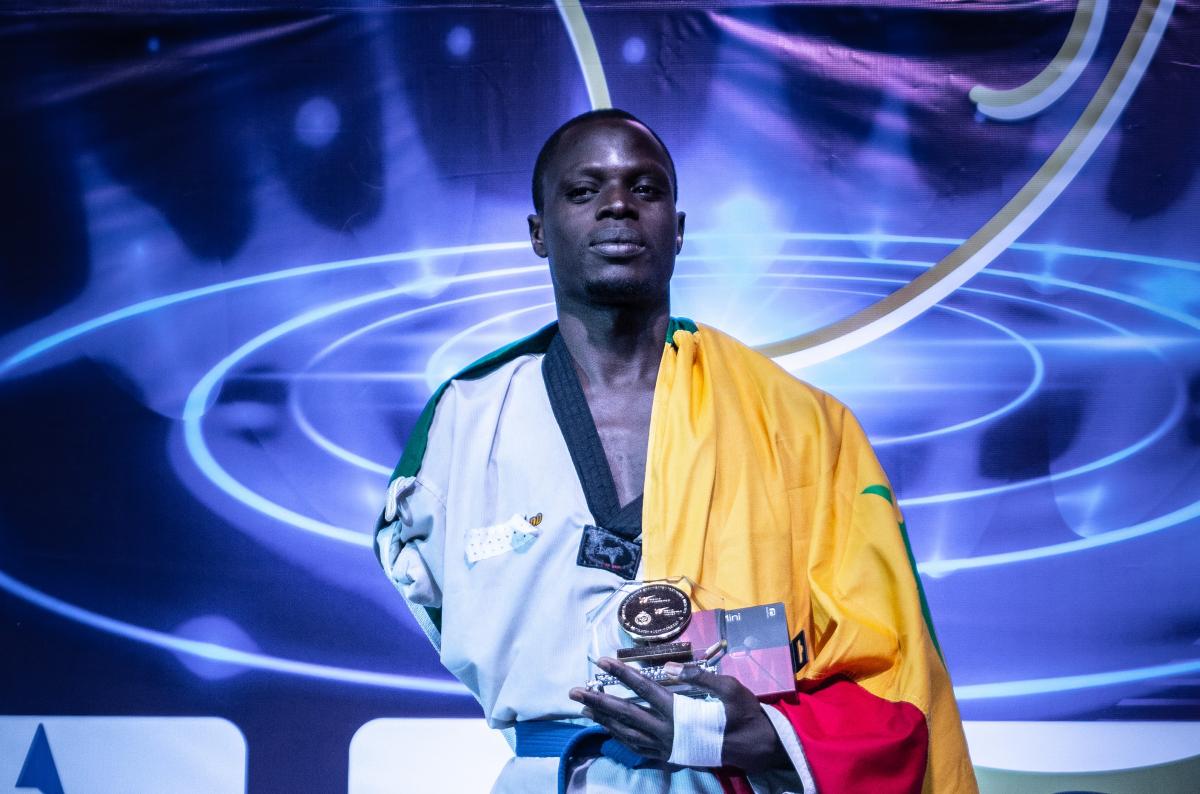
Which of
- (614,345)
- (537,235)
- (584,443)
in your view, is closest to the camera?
(584,443)

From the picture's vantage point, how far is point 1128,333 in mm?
2627

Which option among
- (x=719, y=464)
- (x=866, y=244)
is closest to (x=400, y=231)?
(x=866, y=244)

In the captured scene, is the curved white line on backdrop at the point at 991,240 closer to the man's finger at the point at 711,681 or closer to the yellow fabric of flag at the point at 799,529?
the yellow fabric of flag at the point at 799,529

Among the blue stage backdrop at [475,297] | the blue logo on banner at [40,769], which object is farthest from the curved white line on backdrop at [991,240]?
the blue logo on banner at [40,769]

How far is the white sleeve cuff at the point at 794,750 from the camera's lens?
1.46m

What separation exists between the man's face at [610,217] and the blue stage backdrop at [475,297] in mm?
774

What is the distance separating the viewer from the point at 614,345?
1925 mm

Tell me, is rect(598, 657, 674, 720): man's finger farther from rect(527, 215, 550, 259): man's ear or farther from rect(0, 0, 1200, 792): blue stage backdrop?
rect(0, 0, 1200, 792): blue stage backdrop

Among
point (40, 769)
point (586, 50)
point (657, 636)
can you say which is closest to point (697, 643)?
point (657, 636)

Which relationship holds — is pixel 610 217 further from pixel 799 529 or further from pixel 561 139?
pixel 799 529

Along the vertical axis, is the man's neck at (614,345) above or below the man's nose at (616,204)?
below

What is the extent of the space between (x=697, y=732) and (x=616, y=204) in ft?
2.71

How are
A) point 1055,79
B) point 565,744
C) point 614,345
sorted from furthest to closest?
point 1055,79 → point 614,345 → point 565,744

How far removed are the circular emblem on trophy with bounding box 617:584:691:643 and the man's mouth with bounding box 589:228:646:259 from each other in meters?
0.56
